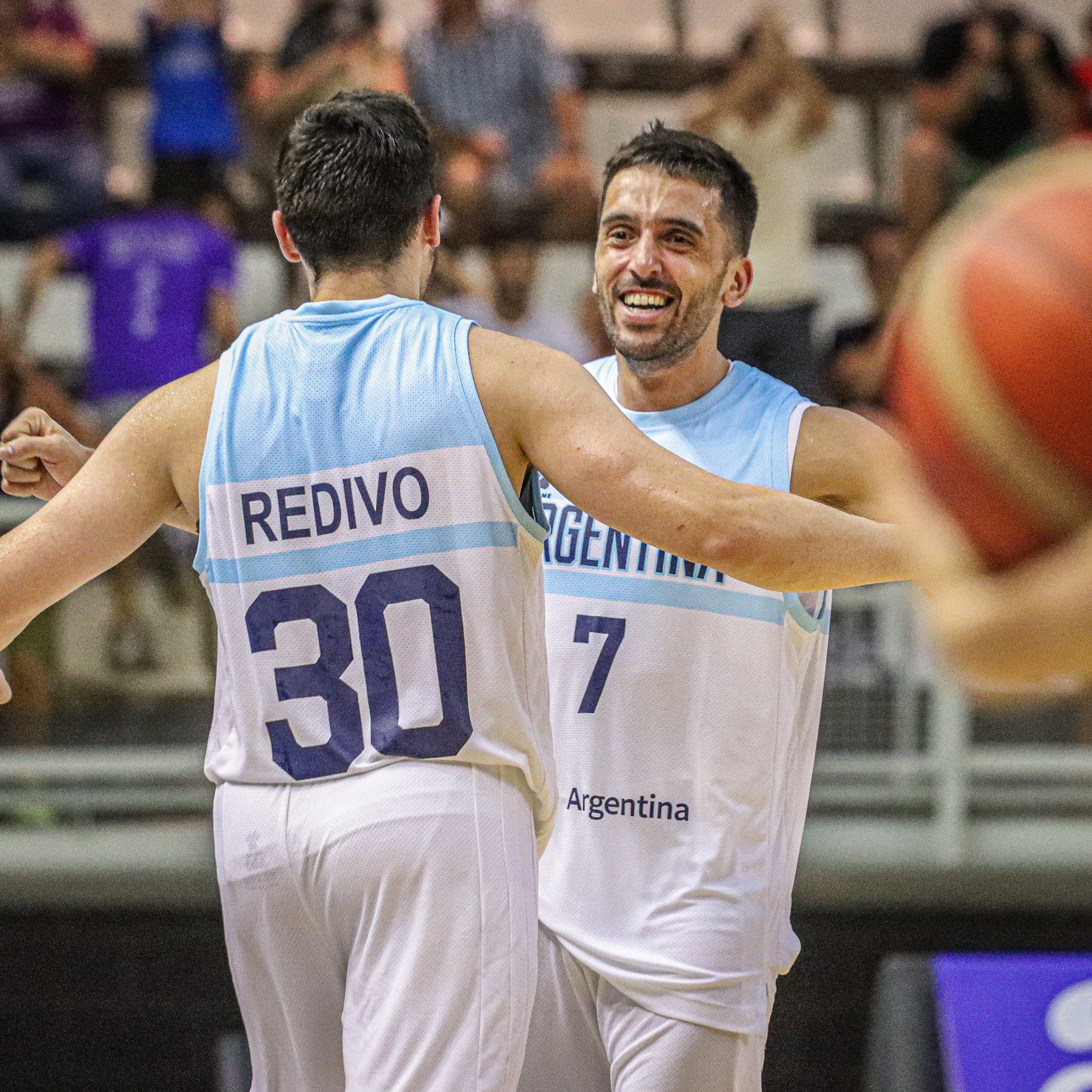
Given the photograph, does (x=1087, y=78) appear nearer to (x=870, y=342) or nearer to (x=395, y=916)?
(x=870, y=342)

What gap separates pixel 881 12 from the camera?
1009cm

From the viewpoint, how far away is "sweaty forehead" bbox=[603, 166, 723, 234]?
134 inches

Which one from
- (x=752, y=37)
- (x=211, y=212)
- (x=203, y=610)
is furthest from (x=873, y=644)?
(x=211, y=212)

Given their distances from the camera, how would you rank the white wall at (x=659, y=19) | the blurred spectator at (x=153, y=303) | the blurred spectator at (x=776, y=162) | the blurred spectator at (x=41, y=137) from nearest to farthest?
the blurred spectator at (x=776, y=162) < the blurred spectator at (x=153, y=303) < the blurred spectator at (x=41, y=137) < the white wall at (x=659, y=19)

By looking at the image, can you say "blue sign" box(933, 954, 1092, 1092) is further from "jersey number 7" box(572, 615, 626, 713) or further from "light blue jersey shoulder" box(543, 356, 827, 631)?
"jersey number 7" box(572, 615, 626, 713)

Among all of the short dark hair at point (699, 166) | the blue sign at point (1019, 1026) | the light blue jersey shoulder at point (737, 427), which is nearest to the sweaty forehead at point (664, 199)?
the short dark hair at point (699, 166)

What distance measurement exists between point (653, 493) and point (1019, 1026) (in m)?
2.37

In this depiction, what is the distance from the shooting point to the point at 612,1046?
10.6 ft

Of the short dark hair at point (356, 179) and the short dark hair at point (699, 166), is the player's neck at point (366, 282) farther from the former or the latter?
the short dark hair at point (699, 166)

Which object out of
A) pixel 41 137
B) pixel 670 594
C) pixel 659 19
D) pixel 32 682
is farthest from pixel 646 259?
pixel 659 19

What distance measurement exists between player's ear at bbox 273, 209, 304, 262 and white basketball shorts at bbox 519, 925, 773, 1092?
1.40 metres

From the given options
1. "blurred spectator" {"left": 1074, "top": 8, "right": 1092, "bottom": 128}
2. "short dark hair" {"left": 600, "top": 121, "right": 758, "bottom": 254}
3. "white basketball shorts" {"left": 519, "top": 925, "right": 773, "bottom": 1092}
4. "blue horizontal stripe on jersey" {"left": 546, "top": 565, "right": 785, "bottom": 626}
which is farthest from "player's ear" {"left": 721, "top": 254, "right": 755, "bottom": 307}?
"blurred spectator" {"left": 1074, "top": 8, "right": 1092, "bottom": 128}

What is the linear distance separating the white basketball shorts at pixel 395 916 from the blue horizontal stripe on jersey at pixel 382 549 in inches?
13.4

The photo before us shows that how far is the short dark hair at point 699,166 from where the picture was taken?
343 centimetres
